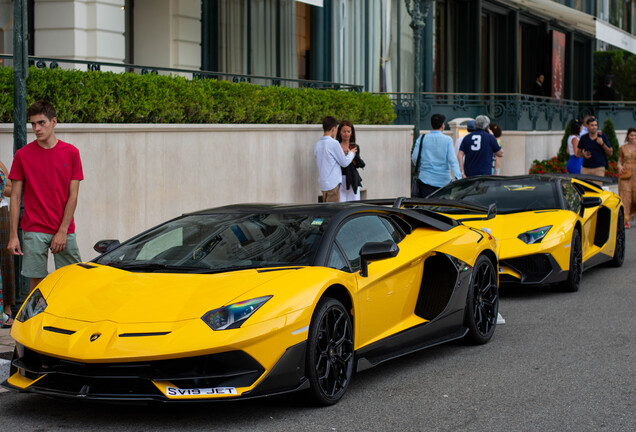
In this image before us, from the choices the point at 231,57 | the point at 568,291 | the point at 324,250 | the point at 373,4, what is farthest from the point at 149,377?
the point at 373,4

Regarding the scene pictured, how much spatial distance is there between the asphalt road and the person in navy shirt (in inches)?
284

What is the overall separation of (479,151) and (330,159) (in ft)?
8.89

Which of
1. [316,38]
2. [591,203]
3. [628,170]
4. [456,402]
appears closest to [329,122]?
[591,203]

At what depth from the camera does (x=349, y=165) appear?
47.6 feet

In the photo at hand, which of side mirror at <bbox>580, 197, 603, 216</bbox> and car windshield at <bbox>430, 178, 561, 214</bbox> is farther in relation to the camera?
side mirror at <bbox>580, 197, 603, 216</bbox>

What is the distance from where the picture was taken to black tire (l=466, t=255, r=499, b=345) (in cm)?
775

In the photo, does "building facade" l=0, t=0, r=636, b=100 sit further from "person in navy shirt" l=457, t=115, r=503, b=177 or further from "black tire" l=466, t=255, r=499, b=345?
"black tire" l=466, t=255, r=499, b=345

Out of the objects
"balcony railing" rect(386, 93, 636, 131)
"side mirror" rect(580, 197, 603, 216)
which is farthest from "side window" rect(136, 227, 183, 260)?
"balcony railing" rect(386, 93, 636, 131)

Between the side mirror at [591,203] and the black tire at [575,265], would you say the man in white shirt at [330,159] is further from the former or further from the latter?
the black tire at [575,265]

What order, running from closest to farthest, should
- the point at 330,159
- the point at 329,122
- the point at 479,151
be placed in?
the point at 329,122, the point at 330,159, the point at 479,151

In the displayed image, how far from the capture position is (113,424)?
5.63m

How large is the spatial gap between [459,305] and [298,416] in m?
2.17

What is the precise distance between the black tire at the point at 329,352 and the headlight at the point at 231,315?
0.40m

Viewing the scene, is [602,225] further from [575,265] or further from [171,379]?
[171,379]
